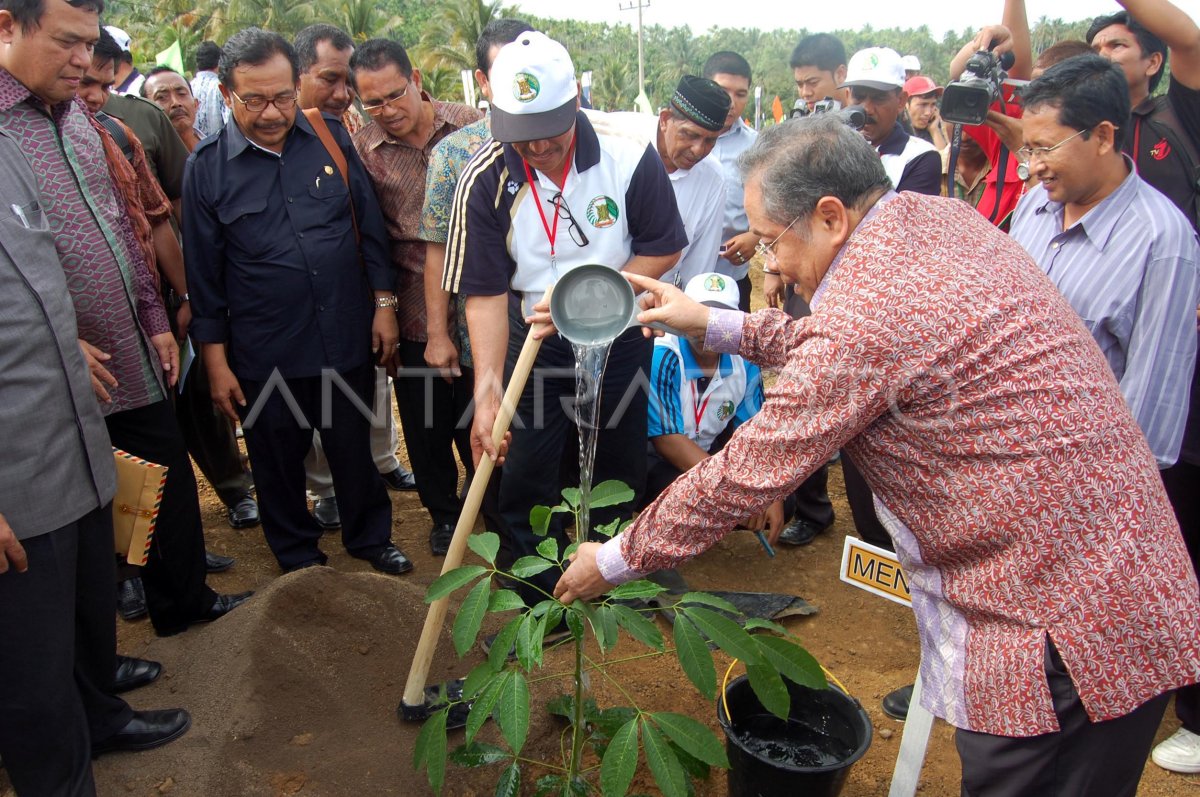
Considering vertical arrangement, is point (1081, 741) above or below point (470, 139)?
below

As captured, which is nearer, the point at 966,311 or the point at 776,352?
the point at 966,311

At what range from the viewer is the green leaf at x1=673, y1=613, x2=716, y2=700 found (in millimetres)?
1546

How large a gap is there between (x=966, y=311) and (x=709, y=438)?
2.01 meters

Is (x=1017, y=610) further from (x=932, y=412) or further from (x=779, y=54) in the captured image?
(x=779, y=54)

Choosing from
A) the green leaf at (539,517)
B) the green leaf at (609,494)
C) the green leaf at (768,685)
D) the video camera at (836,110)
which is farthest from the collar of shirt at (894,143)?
the green leaf at (768,685)

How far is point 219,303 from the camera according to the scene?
2986 millimetres

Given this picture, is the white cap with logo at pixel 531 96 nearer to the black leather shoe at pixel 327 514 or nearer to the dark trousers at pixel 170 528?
the dark trousers at pixel 170 528

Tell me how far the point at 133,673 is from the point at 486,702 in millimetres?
1509

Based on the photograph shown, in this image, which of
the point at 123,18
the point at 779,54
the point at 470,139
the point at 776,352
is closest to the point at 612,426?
the point at 776,352

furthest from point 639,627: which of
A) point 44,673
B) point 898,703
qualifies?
point 898,703

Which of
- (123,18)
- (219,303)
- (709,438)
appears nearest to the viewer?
(219,303)

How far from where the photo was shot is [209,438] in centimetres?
380

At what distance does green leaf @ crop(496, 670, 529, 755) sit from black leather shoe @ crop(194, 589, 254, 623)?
5.39 feet

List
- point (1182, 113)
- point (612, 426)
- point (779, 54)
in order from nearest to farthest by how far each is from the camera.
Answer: point (1182, 113), point (612, 426), point (779, 54)
